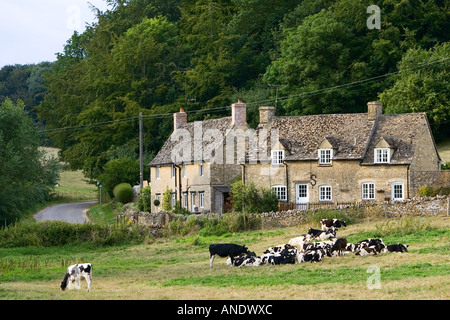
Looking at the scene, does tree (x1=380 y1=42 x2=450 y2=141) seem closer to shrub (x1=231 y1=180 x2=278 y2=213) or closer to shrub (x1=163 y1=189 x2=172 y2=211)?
shrub (x1=231 y1=180 x2=278 y2=213)

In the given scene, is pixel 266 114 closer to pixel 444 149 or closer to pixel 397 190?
pixel 397 190

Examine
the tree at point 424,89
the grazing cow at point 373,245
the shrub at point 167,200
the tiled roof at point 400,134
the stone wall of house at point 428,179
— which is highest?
the tree at point 424,89

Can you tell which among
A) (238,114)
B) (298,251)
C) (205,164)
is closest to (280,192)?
(205,164)

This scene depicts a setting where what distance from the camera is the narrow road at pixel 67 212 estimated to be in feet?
247

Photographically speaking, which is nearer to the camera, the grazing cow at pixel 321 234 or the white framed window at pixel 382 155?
the grazing cow at pixel 321 234

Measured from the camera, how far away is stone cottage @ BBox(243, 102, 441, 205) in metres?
57.6

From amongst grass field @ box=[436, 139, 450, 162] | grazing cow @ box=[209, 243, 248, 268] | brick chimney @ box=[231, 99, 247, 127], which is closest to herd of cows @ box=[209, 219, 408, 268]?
grazing cow @ box=[209, 243, 248, 268]

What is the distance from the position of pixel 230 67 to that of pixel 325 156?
39407mm

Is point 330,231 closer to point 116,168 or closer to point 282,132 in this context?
point 282,132

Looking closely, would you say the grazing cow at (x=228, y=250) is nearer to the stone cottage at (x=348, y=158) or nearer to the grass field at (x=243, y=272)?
the grass field at (x=243, y=272)

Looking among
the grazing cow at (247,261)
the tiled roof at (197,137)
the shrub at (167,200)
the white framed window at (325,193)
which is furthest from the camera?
the shrub at (167,200)

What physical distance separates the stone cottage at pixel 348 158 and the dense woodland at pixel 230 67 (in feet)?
35.9

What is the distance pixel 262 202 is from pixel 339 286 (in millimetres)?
32633

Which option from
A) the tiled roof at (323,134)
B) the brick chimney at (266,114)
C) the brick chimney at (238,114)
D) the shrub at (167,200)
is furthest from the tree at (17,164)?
the tiled roof at (323,134)
